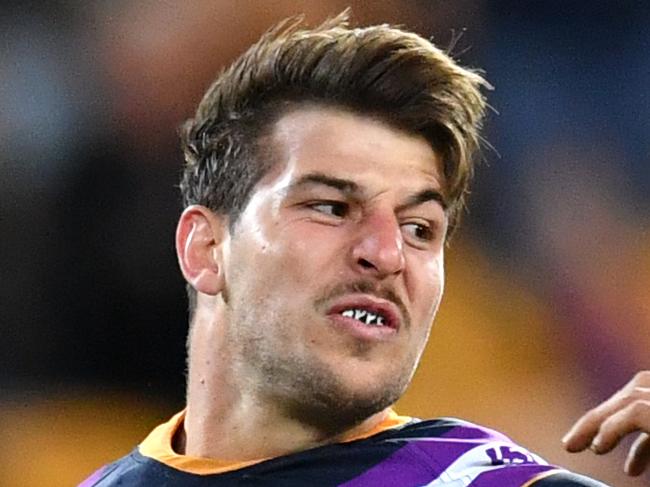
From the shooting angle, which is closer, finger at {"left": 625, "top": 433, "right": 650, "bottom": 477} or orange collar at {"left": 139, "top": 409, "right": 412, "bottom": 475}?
finger at {"left": 625, "top": 433, "right": 650, "bottom": 477}

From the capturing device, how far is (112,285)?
239 centimetres

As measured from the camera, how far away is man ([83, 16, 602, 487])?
1332 millimetres

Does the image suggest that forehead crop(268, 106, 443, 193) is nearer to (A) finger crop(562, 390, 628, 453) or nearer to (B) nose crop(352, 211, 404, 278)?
(B) nose crop(352, 211, 404, 278)

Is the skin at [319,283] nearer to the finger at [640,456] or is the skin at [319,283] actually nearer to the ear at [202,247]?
the ear at [202,247]

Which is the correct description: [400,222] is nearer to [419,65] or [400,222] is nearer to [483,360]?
[419,65]

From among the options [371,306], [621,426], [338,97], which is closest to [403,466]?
[371,306]

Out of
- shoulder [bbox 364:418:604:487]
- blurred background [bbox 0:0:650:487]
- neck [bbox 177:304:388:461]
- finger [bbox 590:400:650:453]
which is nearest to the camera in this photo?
finger [bbox 590:400:650:453]

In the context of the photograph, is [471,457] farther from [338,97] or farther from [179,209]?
[179,209]

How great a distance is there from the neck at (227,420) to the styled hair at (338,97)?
164mm

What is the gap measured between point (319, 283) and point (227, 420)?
0.22 m

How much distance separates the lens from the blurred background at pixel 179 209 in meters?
2.34

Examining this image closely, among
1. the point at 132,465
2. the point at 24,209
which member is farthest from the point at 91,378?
the point at 132,465

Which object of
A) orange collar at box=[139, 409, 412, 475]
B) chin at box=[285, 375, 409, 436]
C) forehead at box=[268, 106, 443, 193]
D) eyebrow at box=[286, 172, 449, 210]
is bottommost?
orange collar at box=[139, 409, 412, 475]

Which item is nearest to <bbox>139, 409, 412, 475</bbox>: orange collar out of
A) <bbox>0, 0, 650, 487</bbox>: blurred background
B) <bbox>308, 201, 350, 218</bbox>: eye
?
<bbox>308, 201, 350, 218</bbox>: eye
